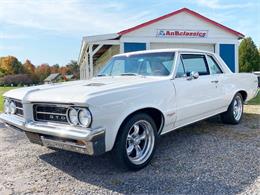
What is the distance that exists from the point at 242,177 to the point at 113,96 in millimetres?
1893

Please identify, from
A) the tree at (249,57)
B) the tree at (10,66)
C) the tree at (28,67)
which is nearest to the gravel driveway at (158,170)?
the tree at (249,57)

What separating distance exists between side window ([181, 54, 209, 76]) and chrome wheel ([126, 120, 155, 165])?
1.40 metres

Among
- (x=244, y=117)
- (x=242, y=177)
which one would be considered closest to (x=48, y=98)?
(x=242, y=177)

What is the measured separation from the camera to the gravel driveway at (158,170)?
10.8 ft

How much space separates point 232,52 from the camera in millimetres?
14969

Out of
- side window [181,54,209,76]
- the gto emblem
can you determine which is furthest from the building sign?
the gto emblem

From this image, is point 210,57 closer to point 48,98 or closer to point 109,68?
point 109,68

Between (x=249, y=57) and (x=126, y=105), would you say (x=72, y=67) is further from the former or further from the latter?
(x=126, y=105)

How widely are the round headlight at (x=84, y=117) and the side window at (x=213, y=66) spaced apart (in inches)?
130

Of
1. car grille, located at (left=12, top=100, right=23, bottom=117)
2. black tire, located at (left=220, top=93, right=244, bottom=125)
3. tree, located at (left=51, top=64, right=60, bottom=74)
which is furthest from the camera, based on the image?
tree, located at (left=51, top=64, right=60, bottom=74)

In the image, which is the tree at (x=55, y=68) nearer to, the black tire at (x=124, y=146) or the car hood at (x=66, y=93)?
the car hood at (x=66, y=93)

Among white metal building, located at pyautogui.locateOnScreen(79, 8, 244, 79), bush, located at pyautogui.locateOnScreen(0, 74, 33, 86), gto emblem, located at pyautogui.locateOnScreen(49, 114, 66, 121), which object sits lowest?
bush, located at pyautogui.locateOnScreen(0, 74, 33, 86)

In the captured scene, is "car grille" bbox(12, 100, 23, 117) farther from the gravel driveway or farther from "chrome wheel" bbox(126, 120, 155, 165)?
"chrome wheel" bbox(126, 120, 155, 165)

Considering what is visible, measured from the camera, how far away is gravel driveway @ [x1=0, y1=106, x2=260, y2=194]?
3.28m
